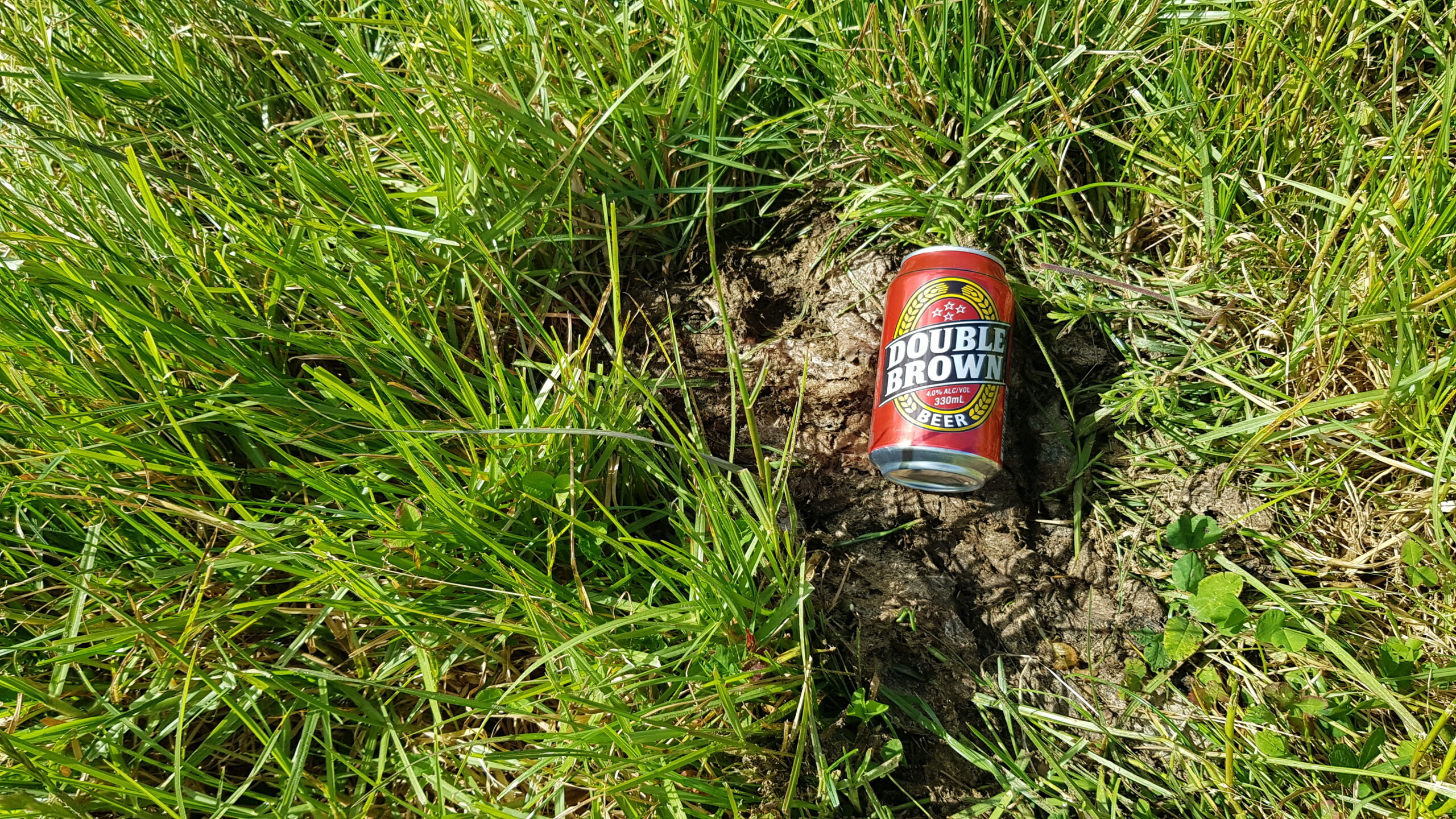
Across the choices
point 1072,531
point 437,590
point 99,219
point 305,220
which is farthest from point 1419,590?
point 99,219

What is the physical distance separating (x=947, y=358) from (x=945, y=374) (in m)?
0.03

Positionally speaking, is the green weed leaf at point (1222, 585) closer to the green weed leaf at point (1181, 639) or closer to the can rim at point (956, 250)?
the green weed leaf at point (1181, 639)

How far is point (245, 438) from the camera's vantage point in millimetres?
1462

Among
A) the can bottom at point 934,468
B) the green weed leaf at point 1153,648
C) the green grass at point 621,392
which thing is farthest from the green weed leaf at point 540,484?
the green weed leaf at point 1153,648

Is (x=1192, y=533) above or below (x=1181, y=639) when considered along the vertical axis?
above

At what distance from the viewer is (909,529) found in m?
1.49

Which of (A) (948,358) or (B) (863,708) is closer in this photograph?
(B) (863,708)

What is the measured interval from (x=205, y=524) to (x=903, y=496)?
1.21 metres

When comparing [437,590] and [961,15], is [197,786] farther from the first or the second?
[961,15]

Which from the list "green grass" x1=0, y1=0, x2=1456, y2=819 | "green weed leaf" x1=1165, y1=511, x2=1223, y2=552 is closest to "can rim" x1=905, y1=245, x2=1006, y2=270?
"green grass" x1=0, y1=0, x2=1456, y2=819

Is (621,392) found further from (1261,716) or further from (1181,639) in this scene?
(1261,716)

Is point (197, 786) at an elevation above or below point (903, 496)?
below

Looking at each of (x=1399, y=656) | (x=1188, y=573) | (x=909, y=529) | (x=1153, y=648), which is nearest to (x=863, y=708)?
Answer: (x=909, y=529)

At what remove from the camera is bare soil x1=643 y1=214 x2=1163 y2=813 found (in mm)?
1385
